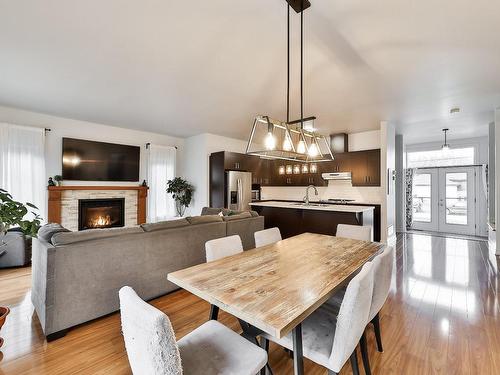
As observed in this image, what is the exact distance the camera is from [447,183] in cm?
700

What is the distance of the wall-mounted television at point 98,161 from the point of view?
16.4ft

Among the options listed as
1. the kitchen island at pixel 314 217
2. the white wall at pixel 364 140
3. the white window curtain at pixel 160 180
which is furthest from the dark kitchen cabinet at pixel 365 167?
the white window curtain at pixel 160 180

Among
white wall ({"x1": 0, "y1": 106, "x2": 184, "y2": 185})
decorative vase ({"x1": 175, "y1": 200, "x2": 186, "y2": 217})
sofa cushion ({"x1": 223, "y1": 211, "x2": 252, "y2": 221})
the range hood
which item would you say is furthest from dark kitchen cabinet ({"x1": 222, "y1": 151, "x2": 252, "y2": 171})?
sofa cushion ({"x1": 223, "y1": 211, "x2": 252, "y2": 221})

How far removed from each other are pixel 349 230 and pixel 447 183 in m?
6.13

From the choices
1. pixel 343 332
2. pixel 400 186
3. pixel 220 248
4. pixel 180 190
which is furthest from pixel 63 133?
pixel 400 186

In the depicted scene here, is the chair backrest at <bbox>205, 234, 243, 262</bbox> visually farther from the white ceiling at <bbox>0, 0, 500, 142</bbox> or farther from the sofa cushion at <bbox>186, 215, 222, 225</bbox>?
the white ceiling at <bbox>0, 0, 500, 142</bbox>

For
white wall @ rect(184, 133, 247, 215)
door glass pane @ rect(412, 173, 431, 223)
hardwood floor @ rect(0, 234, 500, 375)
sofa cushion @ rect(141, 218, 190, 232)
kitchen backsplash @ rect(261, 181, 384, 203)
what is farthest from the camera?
door glass pane @ rect(412, 173, 431, 223)

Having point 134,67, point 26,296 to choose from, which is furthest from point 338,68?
point 26,296

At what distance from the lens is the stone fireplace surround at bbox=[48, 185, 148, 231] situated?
4734 mm

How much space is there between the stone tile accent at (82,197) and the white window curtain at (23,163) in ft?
1.10

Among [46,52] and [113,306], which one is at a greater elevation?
[46,52]

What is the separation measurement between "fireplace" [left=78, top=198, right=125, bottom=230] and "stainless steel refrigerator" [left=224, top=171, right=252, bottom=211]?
A: 2.54 metres

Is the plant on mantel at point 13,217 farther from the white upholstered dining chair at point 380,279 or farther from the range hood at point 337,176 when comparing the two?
the range hood at point 337,176

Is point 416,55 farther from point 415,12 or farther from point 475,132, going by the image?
point 475,132
